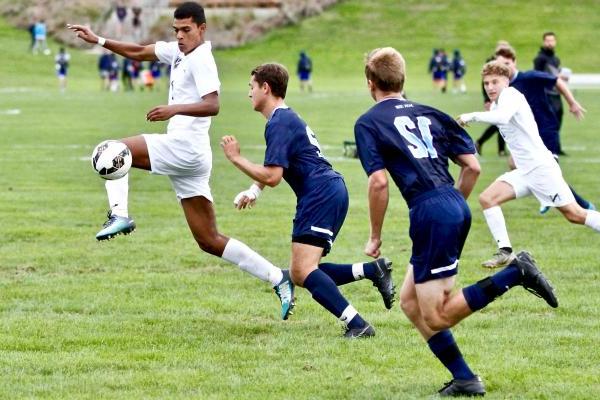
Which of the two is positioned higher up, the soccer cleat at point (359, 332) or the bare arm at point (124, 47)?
the bare arm at point (124, 47)

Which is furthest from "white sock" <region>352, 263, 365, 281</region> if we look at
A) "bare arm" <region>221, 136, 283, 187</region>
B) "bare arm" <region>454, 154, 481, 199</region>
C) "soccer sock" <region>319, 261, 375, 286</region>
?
"bare arm" <region>454, 154, 481, 199</region>

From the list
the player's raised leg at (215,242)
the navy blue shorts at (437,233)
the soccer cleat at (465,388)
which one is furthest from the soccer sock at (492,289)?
the player's raised leg at (215,242)

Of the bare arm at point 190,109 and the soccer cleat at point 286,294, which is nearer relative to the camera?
the bare arm at point 190,109

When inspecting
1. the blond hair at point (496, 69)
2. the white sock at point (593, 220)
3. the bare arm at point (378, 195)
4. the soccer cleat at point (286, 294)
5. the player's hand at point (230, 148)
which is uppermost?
the bare arm at point (378, 195)

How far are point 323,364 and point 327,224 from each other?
1241mm

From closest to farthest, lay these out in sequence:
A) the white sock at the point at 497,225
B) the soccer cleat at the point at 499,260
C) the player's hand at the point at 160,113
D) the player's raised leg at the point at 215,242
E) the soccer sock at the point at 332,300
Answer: the soccer sock at the point at 332,300
the player's hand at the point at 160,113
the player's raised leg at the point at 215,242
the soccer cleat at the point at 499,260
the white sock at the point at 497,225

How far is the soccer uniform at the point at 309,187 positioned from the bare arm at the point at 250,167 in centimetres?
31

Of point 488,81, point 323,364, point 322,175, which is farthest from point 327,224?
point 488,81

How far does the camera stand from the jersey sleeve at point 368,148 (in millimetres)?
6938

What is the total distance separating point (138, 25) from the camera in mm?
70438

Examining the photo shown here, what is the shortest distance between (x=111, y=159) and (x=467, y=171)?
118 inches

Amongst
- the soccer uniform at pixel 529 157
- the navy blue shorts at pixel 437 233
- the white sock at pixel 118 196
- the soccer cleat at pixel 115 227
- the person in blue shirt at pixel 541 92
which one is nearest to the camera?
the navy blue shorts at pixel 437 233

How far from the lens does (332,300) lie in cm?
855

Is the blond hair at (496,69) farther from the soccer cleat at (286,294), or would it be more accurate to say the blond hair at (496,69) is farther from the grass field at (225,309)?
the soccer cleat at (286,294)
